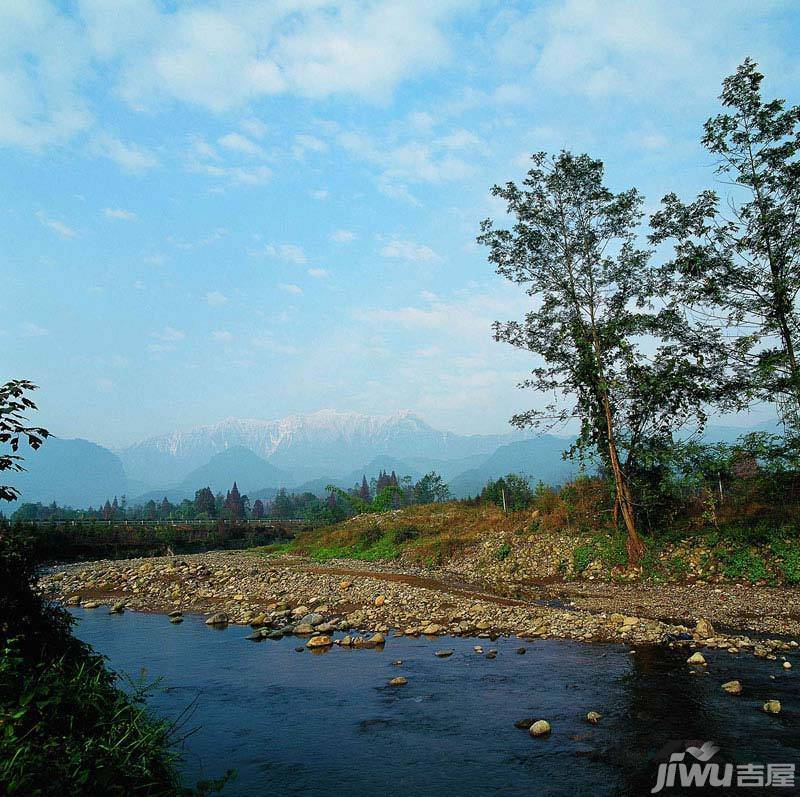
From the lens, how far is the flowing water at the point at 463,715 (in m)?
7.00

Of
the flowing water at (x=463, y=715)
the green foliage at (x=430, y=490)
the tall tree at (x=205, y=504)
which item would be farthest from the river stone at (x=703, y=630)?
the tall tree at (x=205, y=504)

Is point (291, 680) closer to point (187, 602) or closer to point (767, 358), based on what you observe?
point (187, 602)

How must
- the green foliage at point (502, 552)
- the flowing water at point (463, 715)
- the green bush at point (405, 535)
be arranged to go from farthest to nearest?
the green bush at point (405, 535) < the green foliage at point (502, 552) < the flowing water at point (463, 715)

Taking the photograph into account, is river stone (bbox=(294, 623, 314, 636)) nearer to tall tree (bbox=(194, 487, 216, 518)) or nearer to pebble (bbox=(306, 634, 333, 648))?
pebble (bbox=(306, 634, 333, 648))

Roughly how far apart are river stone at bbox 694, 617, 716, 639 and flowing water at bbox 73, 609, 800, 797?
4.48ft

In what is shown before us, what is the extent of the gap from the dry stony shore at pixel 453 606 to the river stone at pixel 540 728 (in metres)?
5.38

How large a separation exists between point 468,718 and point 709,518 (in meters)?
15.5

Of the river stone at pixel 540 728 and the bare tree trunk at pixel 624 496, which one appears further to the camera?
the bare tree trunk at pixel 624 496

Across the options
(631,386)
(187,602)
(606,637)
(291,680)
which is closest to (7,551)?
(291,680)

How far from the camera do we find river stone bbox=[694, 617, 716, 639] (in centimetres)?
1233

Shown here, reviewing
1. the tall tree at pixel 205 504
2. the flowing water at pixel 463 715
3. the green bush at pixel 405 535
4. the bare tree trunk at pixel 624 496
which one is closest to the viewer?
the flowing water at pixel 463 715

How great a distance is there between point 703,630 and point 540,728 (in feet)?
21.7

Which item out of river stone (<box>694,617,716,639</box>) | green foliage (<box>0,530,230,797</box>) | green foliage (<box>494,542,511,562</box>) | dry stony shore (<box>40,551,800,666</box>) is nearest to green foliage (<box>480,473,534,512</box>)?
green foliage (<box>494,542,511,562</box>)

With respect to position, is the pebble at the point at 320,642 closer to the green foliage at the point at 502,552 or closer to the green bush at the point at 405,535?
the green foliage at the point at 502,552
